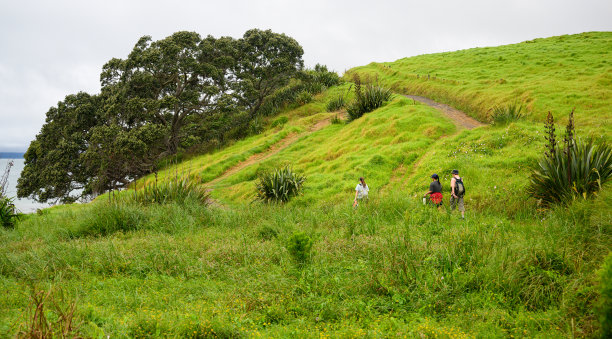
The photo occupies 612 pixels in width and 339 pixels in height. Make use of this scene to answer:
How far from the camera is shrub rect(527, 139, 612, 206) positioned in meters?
7.13

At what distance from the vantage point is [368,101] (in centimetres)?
2180

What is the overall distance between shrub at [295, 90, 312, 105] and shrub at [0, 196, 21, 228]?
20.7 m

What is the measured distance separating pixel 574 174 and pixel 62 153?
27.1 metres

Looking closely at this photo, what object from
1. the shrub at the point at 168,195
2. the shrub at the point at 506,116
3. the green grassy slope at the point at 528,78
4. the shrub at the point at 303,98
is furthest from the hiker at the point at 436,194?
the shrub at the point at 303,98

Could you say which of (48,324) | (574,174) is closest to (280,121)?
(574,174)

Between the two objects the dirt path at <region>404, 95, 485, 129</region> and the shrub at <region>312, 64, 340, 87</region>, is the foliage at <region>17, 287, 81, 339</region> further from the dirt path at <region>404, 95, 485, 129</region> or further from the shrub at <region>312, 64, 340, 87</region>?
the shrub at <region>312, 64, 340, 87</region>

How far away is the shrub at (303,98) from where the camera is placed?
28688 millimetres

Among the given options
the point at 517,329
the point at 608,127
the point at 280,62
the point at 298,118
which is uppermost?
the point at 280,62

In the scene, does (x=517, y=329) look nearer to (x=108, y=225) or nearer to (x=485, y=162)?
(x=485, y=162)

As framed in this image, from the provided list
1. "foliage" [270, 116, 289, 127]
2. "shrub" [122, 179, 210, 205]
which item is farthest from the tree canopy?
"shrub" [122, 179, 210, 205]

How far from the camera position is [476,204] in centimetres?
904

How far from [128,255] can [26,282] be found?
1575mm

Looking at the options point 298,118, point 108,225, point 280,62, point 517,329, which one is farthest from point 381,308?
point 280,62

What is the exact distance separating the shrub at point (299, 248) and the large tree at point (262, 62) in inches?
913
